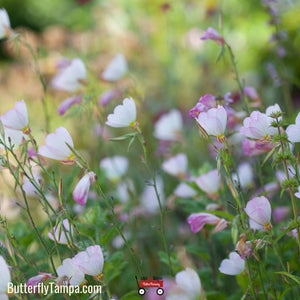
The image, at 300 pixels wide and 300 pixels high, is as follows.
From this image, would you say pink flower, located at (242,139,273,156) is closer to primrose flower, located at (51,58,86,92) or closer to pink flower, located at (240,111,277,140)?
pink flower, located at (240,111,277,140)

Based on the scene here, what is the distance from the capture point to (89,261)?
2.38ft

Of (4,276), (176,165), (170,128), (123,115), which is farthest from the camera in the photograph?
(170,128)

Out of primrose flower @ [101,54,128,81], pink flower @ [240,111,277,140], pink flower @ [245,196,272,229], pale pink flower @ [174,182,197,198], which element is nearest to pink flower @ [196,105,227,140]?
pink flower @ [240,111,277,140]

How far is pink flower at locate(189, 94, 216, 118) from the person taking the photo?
33.3 inches

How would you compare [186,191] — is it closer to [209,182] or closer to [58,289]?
[209,182]

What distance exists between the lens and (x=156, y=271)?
1.67 meters

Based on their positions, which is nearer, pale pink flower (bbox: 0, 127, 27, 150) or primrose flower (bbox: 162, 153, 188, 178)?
pale pink flower (bbox: 0, 127, 27, 150)

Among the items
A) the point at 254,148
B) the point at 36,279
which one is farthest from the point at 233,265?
the point at 36,279

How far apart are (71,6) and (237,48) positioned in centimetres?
433

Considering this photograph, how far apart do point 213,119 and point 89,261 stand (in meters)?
0.35

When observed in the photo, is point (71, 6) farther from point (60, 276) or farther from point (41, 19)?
point (60, 276)

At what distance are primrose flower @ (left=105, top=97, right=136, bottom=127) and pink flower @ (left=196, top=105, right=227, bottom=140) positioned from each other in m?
0.18

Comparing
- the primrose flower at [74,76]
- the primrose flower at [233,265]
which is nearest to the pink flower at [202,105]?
the primrose flower at [233,265]

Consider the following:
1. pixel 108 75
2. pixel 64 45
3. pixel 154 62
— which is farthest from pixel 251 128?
pixel 154 62
